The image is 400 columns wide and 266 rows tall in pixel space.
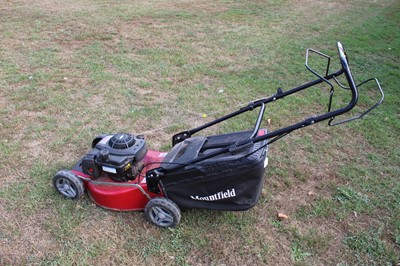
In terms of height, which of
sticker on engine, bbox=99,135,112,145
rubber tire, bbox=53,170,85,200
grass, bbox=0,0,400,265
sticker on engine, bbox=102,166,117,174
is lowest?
grass, bbox=0,0,400,265

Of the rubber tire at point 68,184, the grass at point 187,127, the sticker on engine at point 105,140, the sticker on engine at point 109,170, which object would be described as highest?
the sticker on engine at point 105,140

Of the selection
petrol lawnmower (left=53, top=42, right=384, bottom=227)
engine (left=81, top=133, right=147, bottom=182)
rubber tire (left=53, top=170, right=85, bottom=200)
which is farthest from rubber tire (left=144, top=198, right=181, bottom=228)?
rubber tire (left=53, top=170, right=85, bottom=200)

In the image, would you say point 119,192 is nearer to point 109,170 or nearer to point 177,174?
point 109,170

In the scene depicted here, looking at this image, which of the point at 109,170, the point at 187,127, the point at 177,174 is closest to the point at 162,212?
the point at 177,174

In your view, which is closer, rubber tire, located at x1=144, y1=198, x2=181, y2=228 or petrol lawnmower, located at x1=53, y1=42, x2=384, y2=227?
petrol lawnmower, located at x1=53, y1=42, x2=384, y2=227

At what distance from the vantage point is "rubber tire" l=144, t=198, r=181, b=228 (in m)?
2.54

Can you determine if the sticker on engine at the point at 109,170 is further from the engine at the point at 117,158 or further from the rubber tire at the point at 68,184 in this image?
the rubber tire at the point at 68,184

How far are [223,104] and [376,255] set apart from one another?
262cm

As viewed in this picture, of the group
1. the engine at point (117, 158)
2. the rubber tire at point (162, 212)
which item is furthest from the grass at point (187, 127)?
the engine at point (117, 158)

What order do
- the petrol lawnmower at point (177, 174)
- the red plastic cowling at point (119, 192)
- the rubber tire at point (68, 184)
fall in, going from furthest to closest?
the rubber tire at point (68, 184) → the red plastic cowling at point (119, 192) → the petrol lawnmower at point (177, 174)

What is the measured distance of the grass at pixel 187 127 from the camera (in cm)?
256

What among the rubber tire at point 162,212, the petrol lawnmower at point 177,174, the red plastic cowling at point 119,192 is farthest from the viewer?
the red plastic cowling at point 119,192

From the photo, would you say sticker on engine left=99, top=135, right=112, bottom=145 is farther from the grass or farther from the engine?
the grass

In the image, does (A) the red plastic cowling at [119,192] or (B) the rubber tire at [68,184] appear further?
(B) the rubber tire at [68,184]
